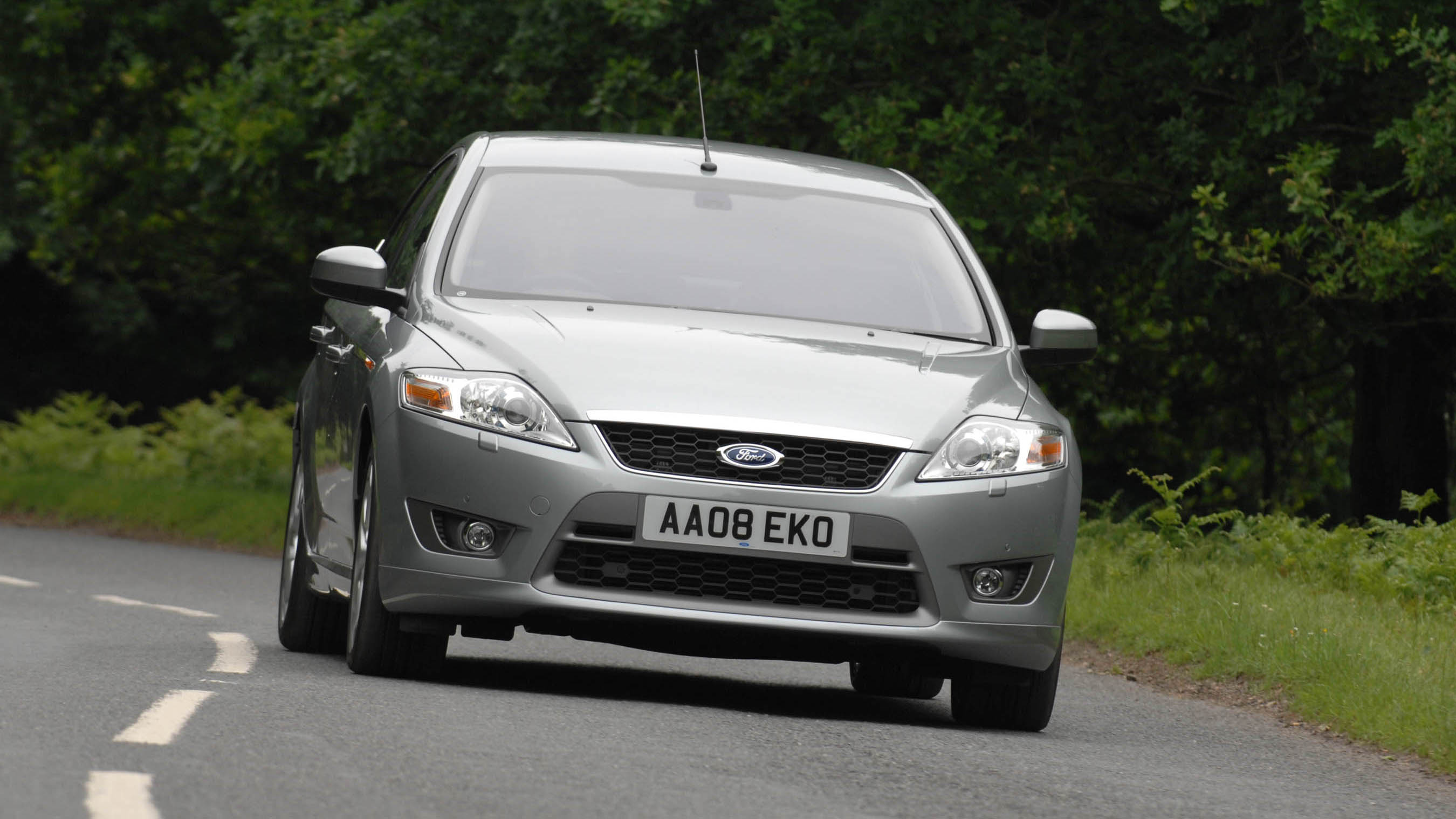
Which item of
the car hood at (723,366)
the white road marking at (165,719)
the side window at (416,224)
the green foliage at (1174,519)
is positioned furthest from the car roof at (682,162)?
the green foliage at (1174,519)

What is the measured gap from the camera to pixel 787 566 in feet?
23.3

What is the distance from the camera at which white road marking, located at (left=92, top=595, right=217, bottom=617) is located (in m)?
11.0

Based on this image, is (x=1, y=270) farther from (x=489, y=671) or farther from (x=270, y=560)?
(x=489, y=671)

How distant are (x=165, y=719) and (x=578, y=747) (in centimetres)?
106

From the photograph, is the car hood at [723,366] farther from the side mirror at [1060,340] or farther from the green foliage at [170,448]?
the green foliage at [170,448]

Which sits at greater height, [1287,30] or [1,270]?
[1287,30]

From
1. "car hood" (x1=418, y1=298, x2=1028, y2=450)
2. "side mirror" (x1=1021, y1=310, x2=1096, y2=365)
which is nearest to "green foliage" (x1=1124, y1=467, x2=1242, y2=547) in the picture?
"side mirror" (x1=1021, y1=310, x2=1096, y2=365)

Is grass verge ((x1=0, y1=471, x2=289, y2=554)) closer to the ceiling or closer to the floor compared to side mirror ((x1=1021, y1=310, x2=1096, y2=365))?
closer to the floor

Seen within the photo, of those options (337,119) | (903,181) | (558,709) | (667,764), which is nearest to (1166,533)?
(903,181)

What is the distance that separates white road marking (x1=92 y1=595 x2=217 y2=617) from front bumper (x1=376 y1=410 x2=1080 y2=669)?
4.00 metres

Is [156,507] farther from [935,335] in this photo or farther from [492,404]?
[492,404]

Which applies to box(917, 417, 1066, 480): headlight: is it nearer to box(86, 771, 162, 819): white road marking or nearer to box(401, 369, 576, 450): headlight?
box(401, 369, 576, 450): headlight

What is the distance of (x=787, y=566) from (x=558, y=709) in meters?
0.78

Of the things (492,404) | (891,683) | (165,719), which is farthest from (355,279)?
(891,683)
